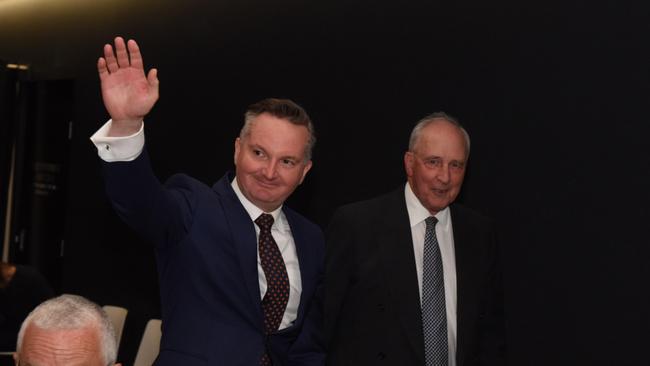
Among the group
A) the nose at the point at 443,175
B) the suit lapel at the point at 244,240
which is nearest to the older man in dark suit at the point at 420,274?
the nose at the point at 443,175

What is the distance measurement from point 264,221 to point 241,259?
0.19m

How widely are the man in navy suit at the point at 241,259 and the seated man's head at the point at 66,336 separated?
30cm

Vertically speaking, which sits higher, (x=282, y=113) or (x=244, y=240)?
(x=282, y=113)

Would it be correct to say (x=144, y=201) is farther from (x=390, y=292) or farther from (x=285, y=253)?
(x=390, y=292)

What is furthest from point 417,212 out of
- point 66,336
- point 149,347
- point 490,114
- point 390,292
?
point 149,347

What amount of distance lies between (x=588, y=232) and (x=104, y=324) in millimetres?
3087

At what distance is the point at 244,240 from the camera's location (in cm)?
279

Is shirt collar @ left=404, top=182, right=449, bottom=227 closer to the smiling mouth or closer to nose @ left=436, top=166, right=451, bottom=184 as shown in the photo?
nose @ left=436, top=166, right=451, bottom=184

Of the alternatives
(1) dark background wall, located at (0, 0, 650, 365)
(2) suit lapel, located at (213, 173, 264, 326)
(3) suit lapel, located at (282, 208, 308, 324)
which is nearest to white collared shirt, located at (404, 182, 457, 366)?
(3) suit lapel, located at (282, 208, 308, 324)

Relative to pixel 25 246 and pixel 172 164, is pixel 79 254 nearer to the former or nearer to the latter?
pixel 25 246

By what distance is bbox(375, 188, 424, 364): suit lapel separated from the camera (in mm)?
3580

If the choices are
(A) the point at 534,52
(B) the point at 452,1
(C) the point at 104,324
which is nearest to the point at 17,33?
(B) the point at 452,1

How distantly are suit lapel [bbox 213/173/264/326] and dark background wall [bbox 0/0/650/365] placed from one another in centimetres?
244

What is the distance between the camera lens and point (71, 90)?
32.0 ft
